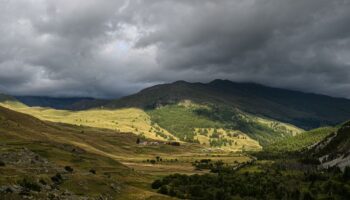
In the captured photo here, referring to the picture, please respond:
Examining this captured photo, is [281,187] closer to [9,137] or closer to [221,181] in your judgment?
[221,181]

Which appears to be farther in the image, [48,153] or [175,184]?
[175,184]

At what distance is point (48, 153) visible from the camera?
156m

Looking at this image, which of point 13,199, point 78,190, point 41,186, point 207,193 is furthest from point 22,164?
point 207,193

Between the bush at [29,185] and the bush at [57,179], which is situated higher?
the bush at [29,185]

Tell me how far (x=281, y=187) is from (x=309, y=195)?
2005 centimetres

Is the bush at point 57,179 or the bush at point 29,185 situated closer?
the bush at point 29,185

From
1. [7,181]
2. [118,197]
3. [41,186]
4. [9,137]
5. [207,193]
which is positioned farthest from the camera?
[9,137]

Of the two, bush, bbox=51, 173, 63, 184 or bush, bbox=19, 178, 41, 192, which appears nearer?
bush, bbox=19, 178, 41, 192

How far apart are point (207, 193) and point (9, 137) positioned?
9652 centimetres

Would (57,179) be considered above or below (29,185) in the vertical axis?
below

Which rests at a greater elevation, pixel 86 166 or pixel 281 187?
pixel 86 166

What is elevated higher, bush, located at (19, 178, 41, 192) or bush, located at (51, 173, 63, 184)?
bush, located at (19, 178, 41, 192)

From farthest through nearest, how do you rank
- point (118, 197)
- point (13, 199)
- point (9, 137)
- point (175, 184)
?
1. point (9, 137)
2. point (175, 184)
3. point (118, 197)
4. point (13, 199)

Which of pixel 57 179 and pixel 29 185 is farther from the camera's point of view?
pixel 57 179
